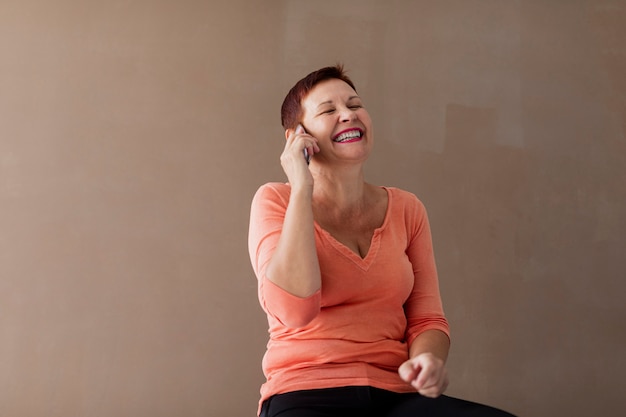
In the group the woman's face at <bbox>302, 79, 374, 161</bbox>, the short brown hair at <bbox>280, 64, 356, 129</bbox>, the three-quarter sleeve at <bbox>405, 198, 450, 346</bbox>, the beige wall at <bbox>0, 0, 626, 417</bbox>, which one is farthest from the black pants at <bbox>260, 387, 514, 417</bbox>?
the beige wall at <bbox>0, 0, 626, 417</bbox>

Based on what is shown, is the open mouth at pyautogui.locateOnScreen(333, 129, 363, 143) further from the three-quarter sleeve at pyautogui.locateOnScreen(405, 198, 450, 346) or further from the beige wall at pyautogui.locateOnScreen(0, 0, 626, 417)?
the beige wall at pyautogui.locateOnScreen(0, 0, 626, 417)

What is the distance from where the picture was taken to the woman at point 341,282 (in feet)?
4.36

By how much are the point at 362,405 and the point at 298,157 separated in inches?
21.8

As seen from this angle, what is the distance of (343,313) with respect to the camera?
1.44 metres

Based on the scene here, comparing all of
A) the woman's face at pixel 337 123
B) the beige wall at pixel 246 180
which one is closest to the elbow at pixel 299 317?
the woman's face at pixel 337 123

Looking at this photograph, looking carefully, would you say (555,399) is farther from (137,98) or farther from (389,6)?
Answer: (137,98)

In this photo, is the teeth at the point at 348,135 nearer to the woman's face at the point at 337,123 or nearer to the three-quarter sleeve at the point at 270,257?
the woman's face at the point at 337,123

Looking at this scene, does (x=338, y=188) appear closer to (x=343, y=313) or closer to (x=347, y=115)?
(x=347, y=115)

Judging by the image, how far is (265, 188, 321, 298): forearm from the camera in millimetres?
1333

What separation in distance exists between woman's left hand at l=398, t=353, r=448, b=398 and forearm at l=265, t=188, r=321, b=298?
25 cm

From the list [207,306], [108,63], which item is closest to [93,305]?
[207,306]

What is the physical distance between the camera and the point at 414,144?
114 inches

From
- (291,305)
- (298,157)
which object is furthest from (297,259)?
(298,157)

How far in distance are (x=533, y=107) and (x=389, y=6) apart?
2.59 ft
